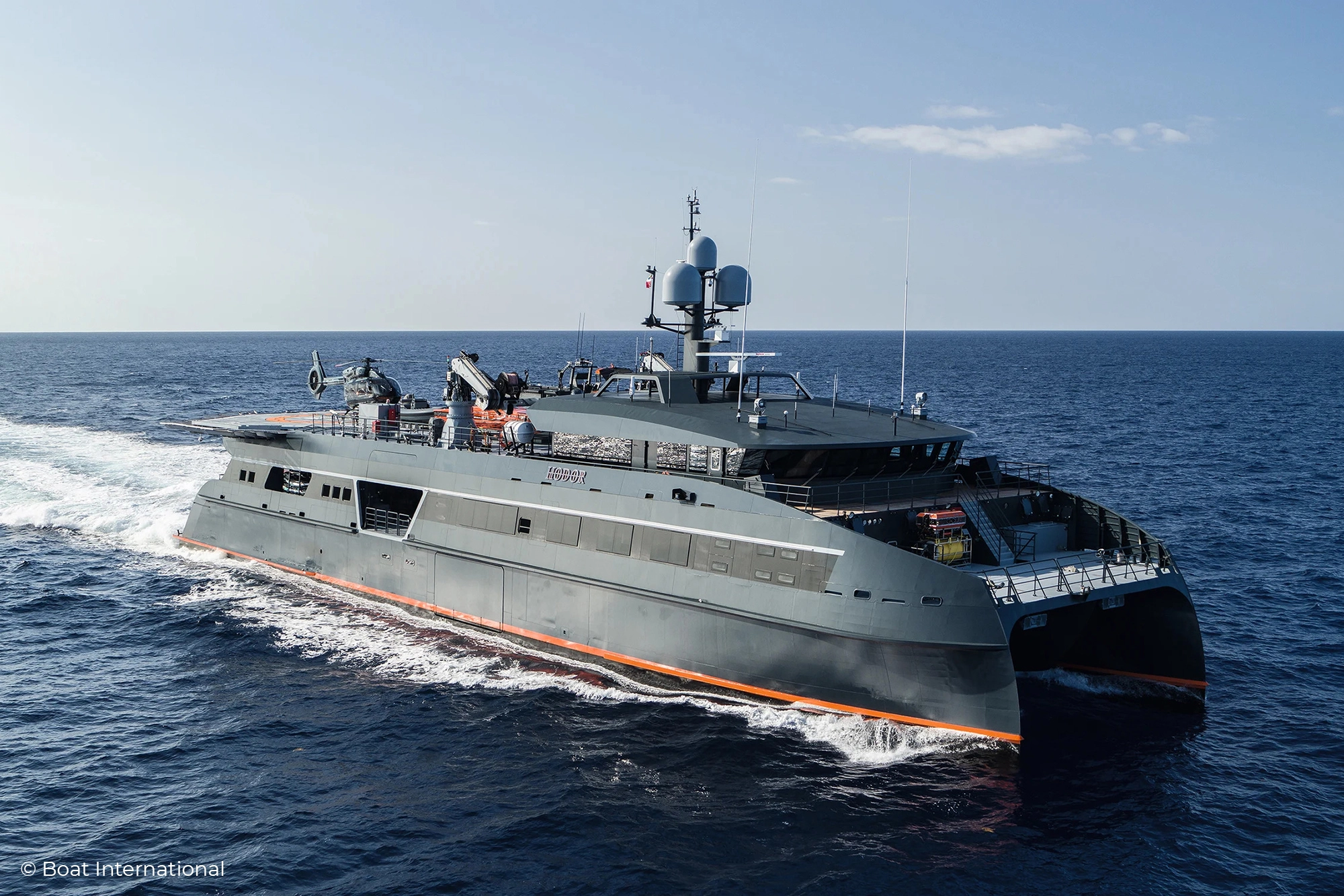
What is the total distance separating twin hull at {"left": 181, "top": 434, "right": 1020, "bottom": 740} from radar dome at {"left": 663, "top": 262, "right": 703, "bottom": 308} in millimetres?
5896

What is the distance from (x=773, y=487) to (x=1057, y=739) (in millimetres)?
7755

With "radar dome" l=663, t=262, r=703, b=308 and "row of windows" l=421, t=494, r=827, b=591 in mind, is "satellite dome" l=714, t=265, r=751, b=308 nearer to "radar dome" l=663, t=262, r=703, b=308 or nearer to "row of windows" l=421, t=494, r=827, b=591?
"radar dome" l=663, t=262, r=703, b=308

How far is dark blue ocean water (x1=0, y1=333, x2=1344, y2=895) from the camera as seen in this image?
619 inches

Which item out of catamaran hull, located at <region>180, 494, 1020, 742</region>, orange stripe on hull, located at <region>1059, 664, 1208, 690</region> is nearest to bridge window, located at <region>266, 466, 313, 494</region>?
catamaran hull, located at <region>180, 494, 1020, 742</region>

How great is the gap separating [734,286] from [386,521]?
39.8ft

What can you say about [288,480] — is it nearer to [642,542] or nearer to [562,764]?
[642,542]

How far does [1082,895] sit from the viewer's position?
49.2 ft

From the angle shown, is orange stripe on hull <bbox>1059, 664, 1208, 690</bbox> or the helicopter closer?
orange stripe on hull <bbox>1059, 664, 1208, 690</bbox>

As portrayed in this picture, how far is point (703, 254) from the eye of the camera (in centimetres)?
2758

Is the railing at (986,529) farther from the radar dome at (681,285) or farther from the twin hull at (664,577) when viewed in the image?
the radar dome at (681,285)

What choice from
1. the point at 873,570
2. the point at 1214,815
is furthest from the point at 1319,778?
the point at 873,570

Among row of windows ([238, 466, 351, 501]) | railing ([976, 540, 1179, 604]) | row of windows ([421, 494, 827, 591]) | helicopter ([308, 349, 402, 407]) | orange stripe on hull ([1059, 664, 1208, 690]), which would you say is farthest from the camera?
helicopter ([308, 349, 402, 407])

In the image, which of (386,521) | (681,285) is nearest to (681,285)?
(681,285)

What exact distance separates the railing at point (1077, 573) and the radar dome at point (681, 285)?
36.3 feet
